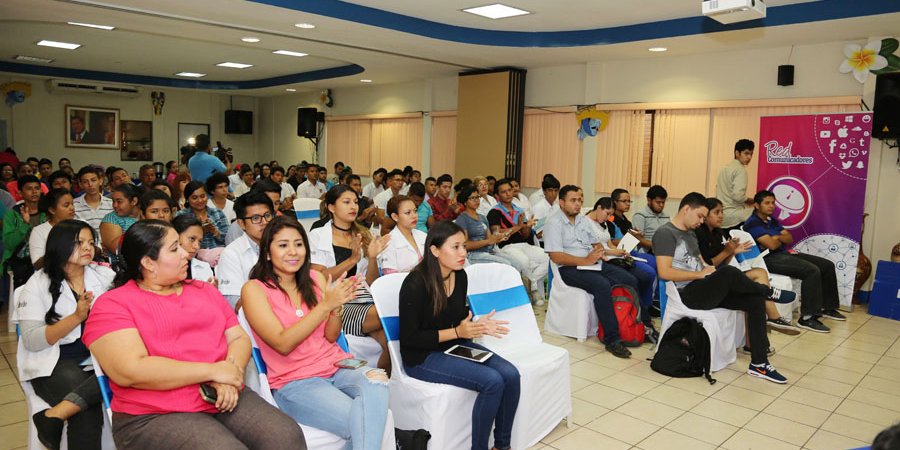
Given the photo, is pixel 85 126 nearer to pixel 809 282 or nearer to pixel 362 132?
pixel 362 132

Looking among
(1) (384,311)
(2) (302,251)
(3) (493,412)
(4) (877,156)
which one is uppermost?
(4) (877,156)

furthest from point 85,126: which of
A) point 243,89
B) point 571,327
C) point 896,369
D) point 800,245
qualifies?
point 896,369

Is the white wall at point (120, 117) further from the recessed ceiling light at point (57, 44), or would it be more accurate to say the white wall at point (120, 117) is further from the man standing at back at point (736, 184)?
the man standing at back at point (736, 184)

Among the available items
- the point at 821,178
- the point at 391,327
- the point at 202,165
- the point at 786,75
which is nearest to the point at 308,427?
the point at 391,327

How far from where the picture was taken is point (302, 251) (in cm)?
275

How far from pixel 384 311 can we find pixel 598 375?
80.8 inches

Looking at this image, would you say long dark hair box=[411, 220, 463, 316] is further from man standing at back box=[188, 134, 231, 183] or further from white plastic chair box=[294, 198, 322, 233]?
man standing at back box=[188, 134, 231, 183]

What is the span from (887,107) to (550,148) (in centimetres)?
422

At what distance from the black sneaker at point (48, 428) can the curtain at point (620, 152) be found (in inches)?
291

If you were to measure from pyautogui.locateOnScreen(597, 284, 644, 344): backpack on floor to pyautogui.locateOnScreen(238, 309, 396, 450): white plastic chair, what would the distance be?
299cm

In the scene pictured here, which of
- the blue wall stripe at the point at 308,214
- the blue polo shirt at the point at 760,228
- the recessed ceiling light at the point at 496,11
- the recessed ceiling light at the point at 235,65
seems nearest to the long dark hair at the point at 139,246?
the blue wall stripe at the point at 308,214

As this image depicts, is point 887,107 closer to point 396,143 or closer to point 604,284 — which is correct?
point 604,284

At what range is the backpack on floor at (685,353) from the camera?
4.54m

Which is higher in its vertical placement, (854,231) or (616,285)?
Answer: (854,231)
